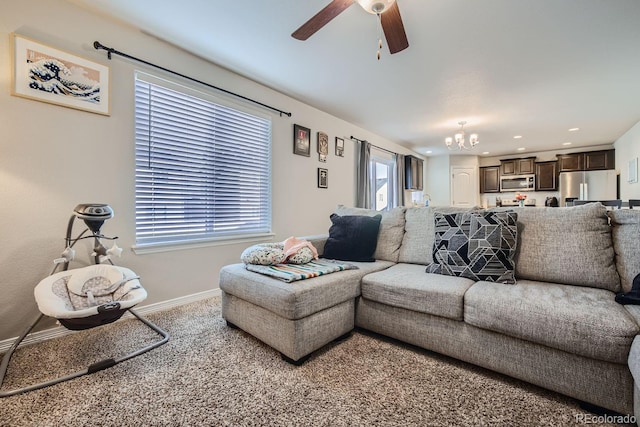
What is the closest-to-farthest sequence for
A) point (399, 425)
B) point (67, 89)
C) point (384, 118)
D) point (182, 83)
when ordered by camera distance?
point (399, 425)
point (67, 89)
point (182, 83)
point (384, 118)

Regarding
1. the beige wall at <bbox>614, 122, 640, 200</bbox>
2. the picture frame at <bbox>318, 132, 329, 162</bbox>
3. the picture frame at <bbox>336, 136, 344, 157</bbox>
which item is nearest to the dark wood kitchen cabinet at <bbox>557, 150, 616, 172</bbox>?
the beige wall at <bbox>614, 122, 640, 200</bbox>

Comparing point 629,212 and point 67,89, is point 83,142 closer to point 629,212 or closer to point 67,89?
point 67,89

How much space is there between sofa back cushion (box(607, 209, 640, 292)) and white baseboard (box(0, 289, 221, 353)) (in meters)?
3.27

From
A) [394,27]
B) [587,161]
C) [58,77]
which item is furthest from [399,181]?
[58,77]

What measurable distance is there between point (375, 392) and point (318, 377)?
1.05ft

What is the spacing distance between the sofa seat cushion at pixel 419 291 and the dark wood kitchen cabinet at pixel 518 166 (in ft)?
23.4

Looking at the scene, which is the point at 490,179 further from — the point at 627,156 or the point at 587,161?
the point at 627,156

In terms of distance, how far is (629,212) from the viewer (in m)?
1.74

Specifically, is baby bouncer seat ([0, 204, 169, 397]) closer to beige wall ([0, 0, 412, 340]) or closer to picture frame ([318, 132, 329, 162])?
beige wall ([0, 0, 412, 340])

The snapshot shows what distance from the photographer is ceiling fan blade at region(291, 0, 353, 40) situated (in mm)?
1626

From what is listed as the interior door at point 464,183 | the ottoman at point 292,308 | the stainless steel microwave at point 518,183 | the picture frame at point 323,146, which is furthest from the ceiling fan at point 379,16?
the stainless steel microwave at point 518,183

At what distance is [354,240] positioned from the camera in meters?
2.49

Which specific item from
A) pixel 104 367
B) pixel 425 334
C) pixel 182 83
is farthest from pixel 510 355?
pixel 182 83

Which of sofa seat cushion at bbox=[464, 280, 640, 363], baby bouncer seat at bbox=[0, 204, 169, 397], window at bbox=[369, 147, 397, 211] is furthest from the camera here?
window at bbox=[369, 147, 397, 211]
